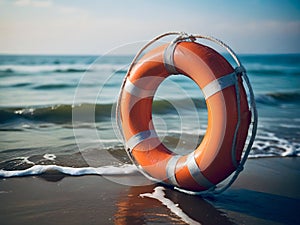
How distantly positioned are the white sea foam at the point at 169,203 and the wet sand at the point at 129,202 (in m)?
0.03

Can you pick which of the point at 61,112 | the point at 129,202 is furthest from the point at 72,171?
the point at 61,112

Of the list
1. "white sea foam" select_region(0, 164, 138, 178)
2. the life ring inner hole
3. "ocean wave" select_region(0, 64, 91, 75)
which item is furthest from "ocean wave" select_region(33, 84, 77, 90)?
"white sea foam" select_region(0, 164, 138, 178)

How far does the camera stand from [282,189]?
3.05 metres

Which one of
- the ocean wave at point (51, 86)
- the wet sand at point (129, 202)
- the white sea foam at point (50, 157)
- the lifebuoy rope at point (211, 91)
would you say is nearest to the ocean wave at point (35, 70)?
→ the ocean wave at point (51, 86)

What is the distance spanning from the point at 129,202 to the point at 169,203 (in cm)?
28

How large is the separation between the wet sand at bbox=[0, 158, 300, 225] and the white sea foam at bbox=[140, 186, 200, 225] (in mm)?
26

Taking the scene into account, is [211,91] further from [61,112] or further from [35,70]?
[35,70]

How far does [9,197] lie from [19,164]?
2.53 feet

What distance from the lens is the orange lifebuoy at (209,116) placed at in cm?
259

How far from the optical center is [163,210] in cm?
258

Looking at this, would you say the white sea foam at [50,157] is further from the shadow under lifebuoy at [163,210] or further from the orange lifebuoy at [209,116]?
the shadow under lifebuoy at [163,210]

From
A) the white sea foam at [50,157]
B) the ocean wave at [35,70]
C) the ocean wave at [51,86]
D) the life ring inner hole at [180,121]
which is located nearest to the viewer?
the white sea foam at [50,157]

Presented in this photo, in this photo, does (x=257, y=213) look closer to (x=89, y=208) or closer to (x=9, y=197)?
(x=89, y=208)

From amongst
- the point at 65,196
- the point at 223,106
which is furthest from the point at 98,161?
the point at 223,106
